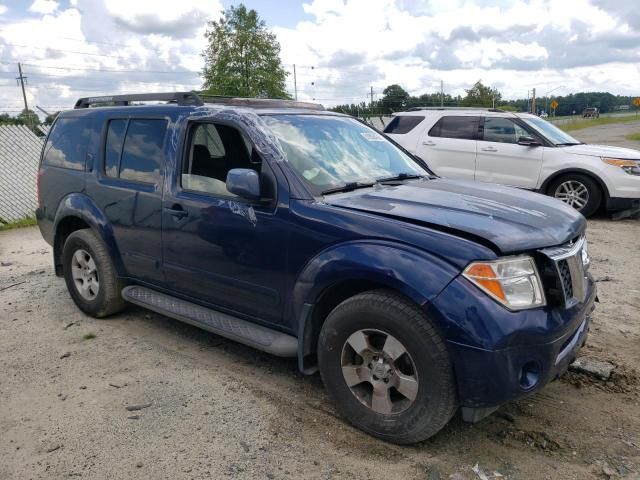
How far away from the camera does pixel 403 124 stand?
10.5 meters

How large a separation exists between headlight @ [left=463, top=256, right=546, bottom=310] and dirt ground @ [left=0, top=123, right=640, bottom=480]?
2.88 feet

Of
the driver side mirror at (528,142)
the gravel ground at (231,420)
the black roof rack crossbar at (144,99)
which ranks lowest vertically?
the gravel ground at (231,420)

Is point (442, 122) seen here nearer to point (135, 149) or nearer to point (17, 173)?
point (135, 149)

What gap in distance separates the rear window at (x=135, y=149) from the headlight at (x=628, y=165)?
7264 millimetres

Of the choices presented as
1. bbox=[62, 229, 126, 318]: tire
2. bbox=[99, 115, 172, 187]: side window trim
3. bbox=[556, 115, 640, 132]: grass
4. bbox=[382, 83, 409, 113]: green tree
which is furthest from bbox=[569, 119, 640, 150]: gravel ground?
bbox=[62, 229, 126, 318]: tire

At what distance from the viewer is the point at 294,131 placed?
387 centimetres

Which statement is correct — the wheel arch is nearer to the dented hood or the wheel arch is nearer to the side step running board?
the dented hood

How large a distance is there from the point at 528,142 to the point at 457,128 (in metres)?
1.29

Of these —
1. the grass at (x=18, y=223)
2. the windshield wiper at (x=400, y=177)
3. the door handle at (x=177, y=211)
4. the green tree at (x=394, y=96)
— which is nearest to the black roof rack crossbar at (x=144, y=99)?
the door handle at (x=177, y=211)

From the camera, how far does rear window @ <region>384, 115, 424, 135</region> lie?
10328mm

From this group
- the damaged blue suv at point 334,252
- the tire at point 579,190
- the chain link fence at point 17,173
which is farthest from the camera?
the chain link fence at point 17,173

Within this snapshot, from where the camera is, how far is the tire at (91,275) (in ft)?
15.9

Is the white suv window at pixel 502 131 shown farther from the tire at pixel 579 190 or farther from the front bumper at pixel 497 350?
the front bumper at pixel 497 350

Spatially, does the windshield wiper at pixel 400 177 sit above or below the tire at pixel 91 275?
above
